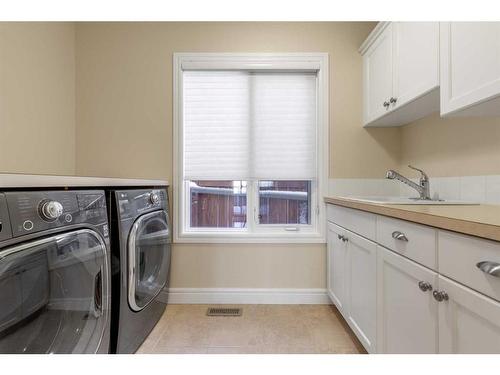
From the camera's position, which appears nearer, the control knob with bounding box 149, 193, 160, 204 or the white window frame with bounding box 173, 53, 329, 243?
the control knob with bounding box 149, 193, 160, 204

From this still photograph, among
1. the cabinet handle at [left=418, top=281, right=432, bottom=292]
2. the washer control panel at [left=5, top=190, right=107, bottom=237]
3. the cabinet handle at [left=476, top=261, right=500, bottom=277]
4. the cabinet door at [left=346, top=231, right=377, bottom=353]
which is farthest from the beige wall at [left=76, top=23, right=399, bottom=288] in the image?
the cabinet handle at [left=476, top=261, right=500, bottom=277]

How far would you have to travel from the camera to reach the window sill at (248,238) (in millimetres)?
2248

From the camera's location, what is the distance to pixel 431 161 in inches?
74.0

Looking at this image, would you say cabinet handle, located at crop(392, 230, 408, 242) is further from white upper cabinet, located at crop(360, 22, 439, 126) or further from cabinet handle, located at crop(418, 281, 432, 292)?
white upper cabinet, located at crop(360, 22, 439, 126)

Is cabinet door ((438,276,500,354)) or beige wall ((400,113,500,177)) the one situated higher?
beige wall ((400,113,500,177))

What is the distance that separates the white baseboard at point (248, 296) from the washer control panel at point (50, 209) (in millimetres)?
1337

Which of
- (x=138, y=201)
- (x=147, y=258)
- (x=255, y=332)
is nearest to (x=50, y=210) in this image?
(x=138, y=201)

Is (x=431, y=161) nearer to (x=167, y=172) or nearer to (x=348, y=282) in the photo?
(x=348, y=282)

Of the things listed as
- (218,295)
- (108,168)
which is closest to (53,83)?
(108,168)

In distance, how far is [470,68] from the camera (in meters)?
1.13

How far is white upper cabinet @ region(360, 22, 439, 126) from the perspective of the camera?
4.61 ft

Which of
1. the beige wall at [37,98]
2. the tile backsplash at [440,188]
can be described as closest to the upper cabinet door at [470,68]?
the tile backsplash at [440,188]

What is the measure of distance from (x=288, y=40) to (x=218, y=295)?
2.18 metres

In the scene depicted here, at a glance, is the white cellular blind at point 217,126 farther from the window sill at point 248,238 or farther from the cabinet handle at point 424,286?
the cabinet handle at point 424,286
